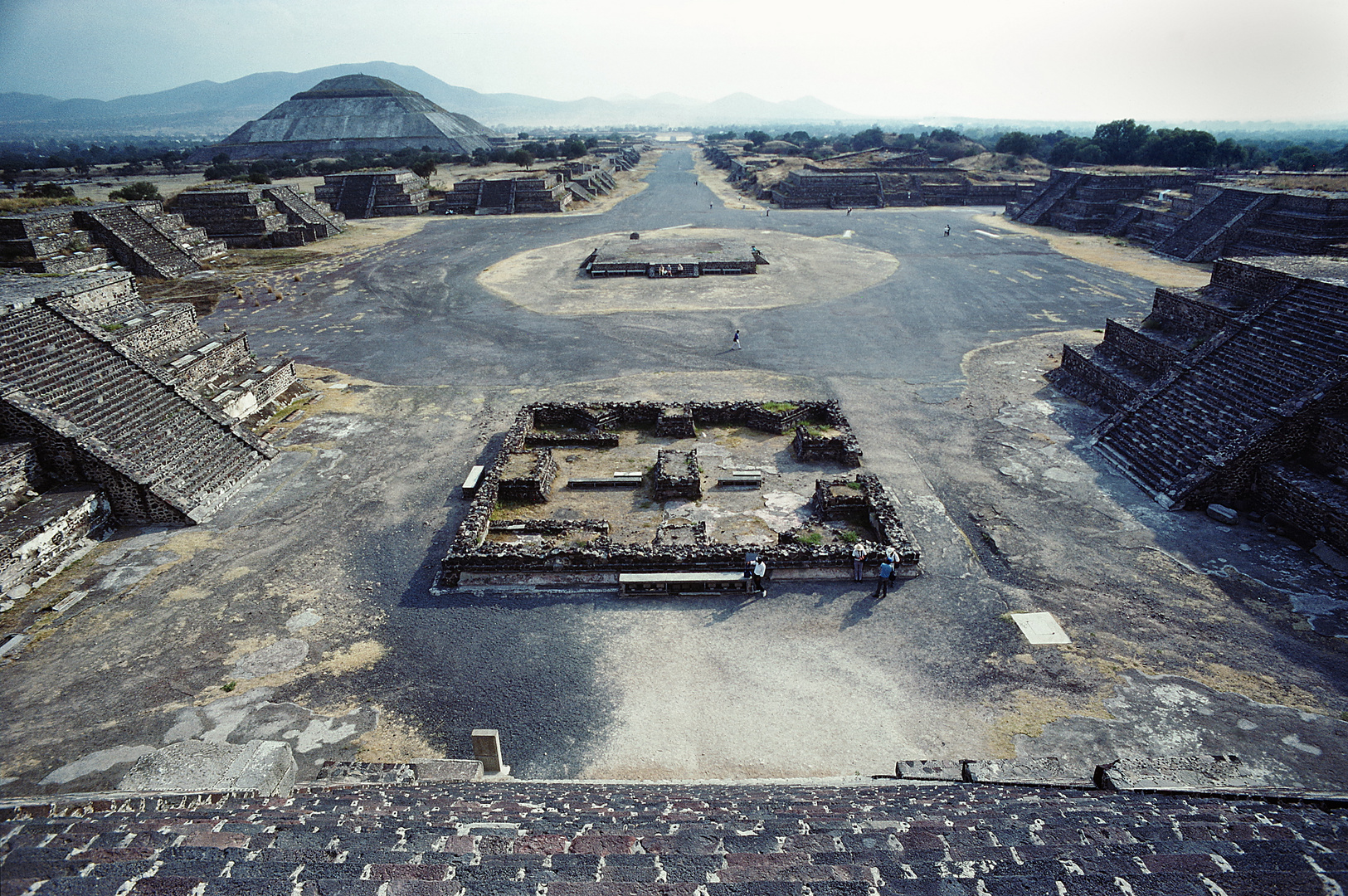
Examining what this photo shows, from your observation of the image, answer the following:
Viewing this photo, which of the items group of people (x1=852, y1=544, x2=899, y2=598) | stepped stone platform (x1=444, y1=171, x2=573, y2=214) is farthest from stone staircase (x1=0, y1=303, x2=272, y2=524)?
stepped stone platform (x1=444, y1=171, x2=573, y2=214)

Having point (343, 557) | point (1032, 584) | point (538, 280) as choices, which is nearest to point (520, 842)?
point (343, 557)

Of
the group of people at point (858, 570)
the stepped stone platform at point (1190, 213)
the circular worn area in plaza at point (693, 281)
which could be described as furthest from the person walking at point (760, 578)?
the stepped stone platform at point (1190, 213)

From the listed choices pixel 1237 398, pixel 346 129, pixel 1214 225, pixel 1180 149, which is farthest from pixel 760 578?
pixel 346 129

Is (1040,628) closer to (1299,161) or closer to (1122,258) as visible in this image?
(1122,258)

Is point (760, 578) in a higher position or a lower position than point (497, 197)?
lower

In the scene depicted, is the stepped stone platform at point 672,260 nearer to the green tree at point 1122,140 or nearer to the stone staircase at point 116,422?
the stone staircase at point 116,422
